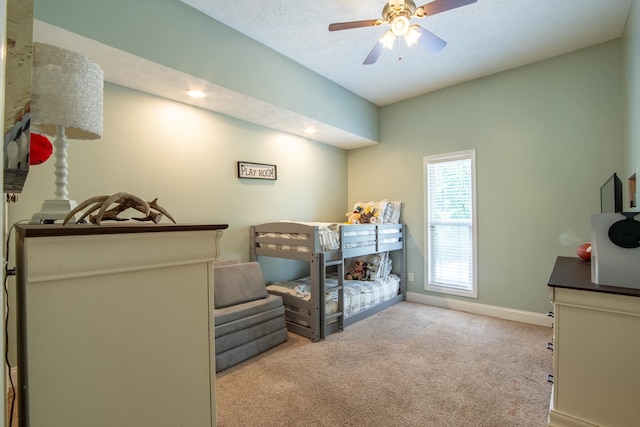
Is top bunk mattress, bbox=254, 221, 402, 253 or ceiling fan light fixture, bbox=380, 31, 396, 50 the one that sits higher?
ceiling fan light fixture, bbox=380, 31, 396, 50

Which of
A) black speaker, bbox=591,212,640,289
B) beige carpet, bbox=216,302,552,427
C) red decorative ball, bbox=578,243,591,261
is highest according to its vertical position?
black speaker, bbox=591,212,640,289

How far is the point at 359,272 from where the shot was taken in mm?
3789

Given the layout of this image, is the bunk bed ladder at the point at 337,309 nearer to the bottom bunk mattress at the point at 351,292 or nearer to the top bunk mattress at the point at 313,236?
the bottom bunk mattress at the point at 351,292

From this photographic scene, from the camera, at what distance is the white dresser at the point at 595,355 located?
4.27ft

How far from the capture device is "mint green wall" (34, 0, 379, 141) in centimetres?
181

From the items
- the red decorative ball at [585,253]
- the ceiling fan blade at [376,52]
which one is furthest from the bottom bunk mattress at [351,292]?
the ceiling fan blade at [376,52]

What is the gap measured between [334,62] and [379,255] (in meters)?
2.30

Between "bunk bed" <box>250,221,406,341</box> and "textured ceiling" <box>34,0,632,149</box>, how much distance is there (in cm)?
125

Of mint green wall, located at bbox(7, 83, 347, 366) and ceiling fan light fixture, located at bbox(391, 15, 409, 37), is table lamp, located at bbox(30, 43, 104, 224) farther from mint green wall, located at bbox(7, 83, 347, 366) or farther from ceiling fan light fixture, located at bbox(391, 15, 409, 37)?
ceiling fan light fixture, located at bbox(391, 15, 409, 37)

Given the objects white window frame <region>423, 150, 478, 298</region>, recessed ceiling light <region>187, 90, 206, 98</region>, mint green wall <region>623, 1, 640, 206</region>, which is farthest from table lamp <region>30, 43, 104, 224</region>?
white window frame <region>423, 150, 478, 298</region>

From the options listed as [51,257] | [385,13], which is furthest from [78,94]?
[385,13]

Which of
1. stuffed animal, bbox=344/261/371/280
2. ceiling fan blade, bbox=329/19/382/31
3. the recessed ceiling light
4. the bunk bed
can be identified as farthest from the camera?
stuffed animal, bbox=344/261/371/280

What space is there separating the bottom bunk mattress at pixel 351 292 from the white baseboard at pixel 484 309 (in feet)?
1.18

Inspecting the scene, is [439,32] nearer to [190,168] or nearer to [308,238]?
[308,238]
